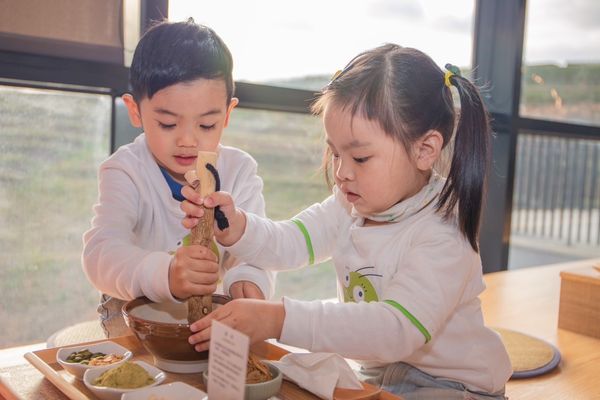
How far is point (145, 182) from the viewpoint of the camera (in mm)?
1391

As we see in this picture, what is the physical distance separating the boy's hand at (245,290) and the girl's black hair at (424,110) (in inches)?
15.5

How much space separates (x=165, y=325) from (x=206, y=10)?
1.47 m

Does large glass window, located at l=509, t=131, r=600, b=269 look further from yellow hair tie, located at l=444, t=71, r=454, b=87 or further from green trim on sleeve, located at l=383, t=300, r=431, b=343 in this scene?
green trim on sleeve, located at l=383, t=300, r=431, b=343

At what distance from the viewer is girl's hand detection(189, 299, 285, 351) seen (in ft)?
3.01

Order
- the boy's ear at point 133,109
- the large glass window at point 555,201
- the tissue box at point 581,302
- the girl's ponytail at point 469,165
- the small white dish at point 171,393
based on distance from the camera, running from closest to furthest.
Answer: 1. the small white dish at point 171,393
2. the girl's ponytail at point 469,165
3. the boy's ear at point 133,109
4. the tissue box at point 581,302
5. the large glass window at point 555,201

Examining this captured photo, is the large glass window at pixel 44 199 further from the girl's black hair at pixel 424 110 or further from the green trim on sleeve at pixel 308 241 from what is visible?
the girl's black hair at pixel 424 110

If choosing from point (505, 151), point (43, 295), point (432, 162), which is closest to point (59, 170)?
point (43, 295)

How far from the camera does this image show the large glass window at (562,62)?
3.51 m

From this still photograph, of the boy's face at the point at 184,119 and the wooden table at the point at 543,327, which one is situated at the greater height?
the boy's face at the point at 184,119

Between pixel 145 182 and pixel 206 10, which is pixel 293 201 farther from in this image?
pixel 145 182

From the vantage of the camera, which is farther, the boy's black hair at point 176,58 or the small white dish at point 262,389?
the boy's black hair at point 176,58

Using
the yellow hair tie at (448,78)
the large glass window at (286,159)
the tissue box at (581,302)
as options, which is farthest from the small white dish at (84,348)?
the tissue box at (581,302)

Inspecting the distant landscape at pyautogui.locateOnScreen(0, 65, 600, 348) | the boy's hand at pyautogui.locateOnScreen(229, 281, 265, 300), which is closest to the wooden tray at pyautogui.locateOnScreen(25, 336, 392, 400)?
the boy's hand at pyautogui.locateOnScreen(229, 281, 265, 300)

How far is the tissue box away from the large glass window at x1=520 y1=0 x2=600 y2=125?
4.98 feet
